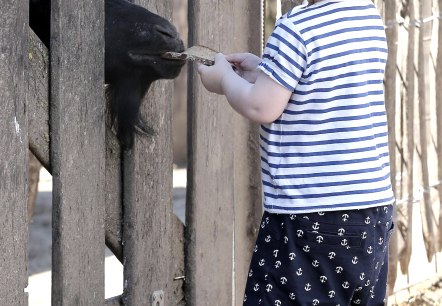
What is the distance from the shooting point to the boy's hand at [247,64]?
2.62m

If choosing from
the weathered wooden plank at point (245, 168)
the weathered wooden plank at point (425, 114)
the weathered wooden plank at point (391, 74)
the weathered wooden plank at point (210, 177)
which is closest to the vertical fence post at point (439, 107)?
the weathered wooden plank at point (425, 114)

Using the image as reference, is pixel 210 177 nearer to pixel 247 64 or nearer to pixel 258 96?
pixel 247 64

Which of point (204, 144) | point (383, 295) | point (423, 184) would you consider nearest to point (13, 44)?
point (204, 144)

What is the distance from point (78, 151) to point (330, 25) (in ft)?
2.57

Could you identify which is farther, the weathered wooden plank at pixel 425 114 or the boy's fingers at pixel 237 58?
the weathered wooden plank at pixel 425 114

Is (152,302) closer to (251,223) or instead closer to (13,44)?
(251,223)

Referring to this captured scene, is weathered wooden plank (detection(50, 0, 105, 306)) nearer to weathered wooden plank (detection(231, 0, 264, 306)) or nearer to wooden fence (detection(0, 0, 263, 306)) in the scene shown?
wooden fence (detection(0, 0, 263, 306))

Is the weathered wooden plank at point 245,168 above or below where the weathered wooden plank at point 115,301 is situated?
above

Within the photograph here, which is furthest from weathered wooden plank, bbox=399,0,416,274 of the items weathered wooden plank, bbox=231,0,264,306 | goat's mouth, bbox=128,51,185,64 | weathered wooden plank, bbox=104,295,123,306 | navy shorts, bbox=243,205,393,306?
goat's mouth, bbox=128,51,185,64

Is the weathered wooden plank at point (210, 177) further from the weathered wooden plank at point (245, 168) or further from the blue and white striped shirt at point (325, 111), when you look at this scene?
the blue and white striped shirt at point (325, 111)

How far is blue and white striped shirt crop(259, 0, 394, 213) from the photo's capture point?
2424mm

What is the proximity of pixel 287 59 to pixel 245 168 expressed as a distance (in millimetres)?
1181

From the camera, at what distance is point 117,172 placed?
2.94 meters

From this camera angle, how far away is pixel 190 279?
328 cm
